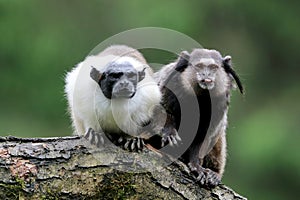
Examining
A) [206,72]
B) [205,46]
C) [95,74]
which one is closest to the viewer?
[95,74]

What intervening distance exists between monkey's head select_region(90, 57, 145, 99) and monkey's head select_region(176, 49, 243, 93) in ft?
1.71

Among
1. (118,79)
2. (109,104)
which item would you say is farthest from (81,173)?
(118,79)

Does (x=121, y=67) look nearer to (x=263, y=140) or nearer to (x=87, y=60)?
(x=87, y=60)

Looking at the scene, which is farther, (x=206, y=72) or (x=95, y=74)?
(x=206, y=72)

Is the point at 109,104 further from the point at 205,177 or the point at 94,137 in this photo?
the point at 205,177

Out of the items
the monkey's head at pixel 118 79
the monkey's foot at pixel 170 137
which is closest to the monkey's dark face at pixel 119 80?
the monkey's head at pixel 118 79

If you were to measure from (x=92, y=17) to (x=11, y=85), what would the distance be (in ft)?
4.96

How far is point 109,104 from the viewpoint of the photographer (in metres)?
5.36

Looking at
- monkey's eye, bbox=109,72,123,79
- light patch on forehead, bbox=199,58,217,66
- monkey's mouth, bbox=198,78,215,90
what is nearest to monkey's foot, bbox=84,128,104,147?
monkey's eye, bbox=109,72,123,79

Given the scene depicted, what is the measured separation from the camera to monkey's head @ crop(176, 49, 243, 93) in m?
5.68

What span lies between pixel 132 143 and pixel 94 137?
24 cm

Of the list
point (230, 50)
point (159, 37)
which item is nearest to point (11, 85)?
point (230, 50)

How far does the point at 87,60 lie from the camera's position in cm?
555

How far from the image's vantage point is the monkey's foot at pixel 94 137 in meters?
5.20
